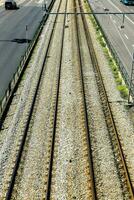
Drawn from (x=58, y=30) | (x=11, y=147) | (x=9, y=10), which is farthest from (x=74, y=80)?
(x=9, y=10)

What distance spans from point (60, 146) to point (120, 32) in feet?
147

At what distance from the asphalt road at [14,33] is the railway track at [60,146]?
340cm

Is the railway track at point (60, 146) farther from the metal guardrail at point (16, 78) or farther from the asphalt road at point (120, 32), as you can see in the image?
the asphalt road at point (120, 32)

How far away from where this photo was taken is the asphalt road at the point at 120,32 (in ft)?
174

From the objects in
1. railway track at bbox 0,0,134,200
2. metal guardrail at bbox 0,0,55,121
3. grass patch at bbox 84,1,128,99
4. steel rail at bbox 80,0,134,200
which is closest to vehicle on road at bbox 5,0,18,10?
grass patch at bbox 84,1,128,99

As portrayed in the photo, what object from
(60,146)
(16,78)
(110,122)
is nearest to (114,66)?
(16,78)

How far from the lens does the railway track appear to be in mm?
24094

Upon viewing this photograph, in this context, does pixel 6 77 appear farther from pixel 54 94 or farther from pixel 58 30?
pixel 58 30

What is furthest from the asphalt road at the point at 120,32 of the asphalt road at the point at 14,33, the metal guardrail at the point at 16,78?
the asphalt road at the point at 14,33

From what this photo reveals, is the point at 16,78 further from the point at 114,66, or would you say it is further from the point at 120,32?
the point at 120,32

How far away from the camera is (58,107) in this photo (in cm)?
3584

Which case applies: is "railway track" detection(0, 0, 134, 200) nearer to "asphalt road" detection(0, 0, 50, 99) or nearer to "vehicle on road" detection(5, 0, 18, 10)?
"asphalt road" detection(0, 0, 50, 99)

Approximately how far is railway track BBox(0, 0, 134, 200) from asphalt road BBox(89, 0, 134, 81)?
8177 millimetres

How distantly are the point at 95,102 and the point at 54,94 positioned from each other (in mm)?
4172
